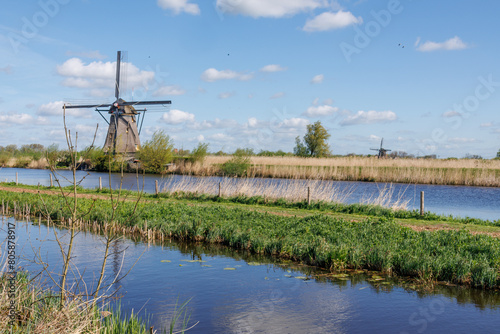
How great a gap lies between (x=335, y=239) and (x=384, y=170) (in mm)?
25287

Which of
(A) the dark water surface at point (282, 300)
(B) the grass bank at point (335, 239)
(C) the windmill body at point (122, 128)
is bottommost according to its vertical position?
(A) the dark water surface at point (282, 300)

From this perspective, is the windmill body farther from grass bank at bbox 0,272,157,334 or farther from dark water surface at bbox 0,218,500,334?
grass bank at bbox 0,272,157,334

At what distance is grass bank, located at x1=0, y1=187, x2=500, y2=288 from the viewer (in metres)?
9.27

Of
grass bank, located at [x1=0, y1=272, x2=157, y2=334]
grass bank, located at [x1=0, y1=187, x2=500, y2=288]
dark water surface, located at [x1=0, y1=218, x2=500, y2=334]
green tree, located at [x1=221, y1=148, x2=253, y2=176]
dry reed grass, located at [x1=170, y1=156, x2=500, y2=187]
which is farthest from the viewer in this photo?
green tree, located at [x1=221, y1=148, x2=253, y2=176]

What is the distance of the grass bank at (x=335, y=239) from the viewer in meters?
9.27

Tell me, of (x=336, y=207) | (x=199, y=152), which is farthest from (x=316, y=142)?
(x=336, y=207)

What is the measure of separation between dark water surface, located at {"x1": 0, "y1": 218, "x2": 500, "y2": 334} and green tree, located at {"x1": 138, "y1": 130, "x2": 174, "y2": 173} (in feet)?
123

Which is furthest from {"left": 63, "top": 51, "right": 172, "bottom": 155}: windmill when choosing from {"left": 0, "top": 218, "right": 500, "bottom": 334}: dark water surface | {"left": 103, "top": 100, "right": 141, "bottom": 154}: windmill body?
{"left": 0, "top": 218, "right": 500, "bottom": 334}: dark water surface

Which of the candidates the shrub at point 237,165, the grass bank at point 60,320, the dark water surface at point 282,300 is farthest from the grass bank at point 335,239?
the shrub at point 237,165

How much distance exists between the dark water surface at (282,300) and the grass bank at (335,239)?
52 cm

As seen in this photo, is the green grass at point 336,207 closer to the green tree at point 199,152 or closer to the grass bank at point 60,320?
the grass bank at point 60,320

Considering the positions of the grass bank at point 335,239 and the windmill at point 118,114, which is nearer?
the grass bank at point 335,239

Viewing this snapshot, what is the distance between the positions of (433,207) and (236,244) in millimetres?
13571

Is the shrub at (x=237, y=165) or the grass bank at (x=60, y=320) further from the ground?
the shrub at (x=237, y=165)
